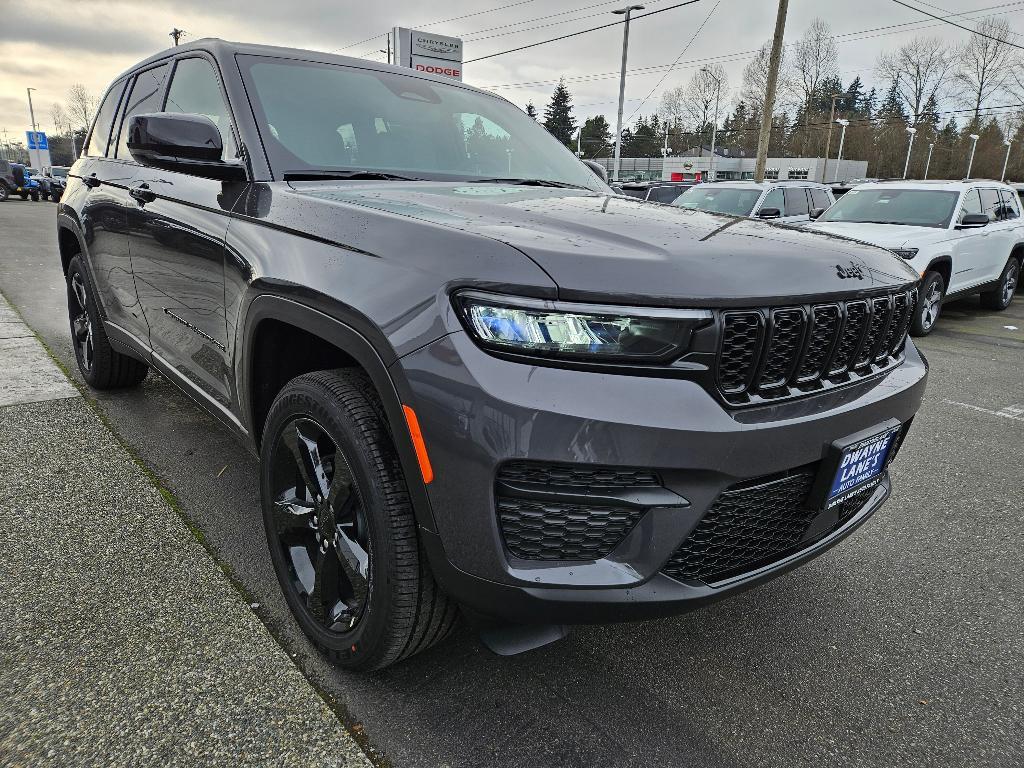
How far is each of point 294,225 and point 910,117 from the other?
279ft

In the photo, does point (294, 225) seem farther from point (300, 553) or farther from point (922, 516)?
point (922, 516)

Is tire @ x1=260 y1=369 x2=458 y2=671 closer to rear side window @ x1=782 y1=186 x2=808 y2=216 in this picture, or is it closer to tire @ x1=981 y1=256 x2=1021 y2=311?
tire @ x1=981 y1=256 x2=1021 y2=311

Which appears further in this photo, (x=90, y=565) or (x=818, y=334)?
(x=90, y=565)

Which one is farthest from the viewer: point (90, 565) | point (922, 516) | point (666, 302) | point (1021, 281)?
point (1021, 281)

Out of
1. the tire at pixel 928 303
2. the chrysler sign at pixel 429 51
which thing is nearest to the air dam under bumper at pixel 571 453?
the tire at pixel 928 303

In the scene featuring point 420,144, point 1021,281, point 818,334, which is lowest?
point 1021,281

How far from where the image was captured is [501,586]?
1.47 m

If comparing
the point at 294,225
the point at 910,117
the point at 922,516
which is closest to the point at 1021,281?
the point at 922,516

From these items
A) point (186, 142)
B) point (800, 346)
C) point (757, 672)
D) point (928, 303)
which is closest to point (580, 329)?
point (800, 346)

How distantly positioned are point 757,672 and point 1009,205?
34.0ft

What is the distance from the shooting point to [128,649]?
6.53 feet

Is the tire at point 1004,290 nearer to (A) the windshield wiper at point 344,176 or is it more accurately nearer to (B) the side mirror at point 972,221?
(B) the side mirror at point 972,221

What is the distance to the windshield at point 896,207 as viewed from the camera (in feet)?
27.0

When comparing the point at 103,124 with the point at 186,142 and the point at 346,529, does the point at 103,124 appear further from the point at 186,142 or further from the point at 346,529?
the point at 346,529
